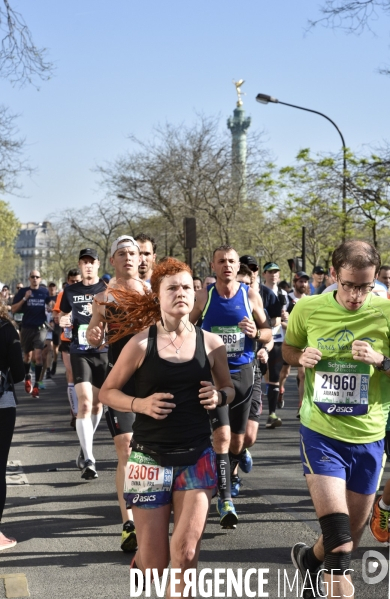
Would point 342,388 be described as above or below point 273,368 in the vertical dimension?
above

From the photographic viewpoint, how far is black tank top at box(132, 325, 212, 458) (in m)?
4.16

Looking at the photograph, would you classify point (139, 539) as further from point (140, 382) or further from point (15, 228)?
point (15, 228)

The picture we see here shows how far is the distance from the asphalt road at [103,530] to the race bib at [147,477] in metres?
1.11

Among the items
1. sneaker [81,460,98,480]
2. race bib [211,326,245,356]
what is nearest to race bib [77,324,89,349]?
sneaker [81,460,98,480]

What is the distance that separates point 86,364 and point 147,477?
4094 mm

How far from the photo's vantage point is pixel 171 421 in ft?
13.7

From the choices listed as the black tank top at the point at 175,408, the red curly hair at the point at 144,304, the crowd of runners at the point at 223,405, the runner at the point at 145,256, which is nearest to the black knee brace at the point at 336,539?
the crowd of runners at the point at 223,405

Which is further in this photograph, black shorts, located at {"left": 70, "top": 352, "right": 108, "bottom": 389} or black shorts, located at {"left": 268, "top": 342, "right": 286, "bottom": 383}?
black shorts, located at {"left": 268, "top": 342, "right": 286, "bottom": 383}

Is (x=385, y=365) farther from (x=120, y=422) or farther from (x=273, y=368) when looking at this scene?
(x=273, y=368)

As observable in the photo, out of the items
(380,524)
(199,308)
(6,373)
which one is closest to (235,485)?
(199,308)

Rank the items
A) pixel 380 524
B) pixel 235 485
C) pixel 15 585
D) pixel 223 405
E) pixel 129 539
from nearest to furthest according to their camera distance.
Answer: pixel 223 405 < pixel 15 585 < pixel 129 539 < pixel 380 524 < pixel 235 485

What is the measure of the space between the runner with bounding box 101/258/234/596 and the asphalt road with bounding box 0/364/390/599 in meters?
1.06

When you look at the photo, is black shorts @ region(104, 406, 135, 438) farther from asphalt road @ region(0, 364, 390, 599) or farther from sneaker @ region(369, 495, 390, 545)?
sneaker @ region(369, 495, 390, 545)

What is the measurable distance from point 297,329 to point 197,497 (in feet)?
3.91
